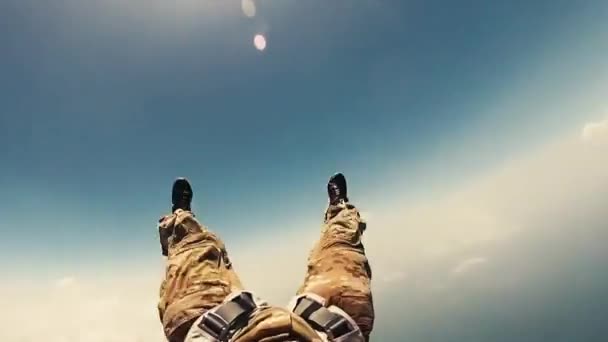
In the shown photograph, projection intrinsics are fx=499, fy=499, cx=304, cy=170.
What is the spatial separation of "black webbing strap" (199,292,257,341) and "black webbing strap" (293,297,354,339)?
758mm

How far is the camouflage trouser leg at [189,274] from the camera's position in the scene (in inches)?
296

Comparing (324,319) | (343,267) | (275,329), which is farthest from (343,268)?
(275,329)

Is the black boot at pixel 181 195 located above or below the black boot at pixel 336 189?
below

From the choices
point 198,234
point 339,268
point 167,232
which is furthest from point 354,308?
point 167,232

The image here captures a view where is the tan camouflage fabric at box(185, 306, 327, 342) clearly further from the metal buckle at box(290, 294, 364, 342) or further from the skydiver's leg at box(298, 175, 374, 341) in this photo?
the skydiver's leg at box(298, 175, 374, 341)

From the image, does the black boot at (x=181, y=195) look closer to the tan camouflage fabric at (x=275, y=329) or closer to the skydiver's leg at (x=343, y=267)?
the skydiver's leg at (x=343, y=267)

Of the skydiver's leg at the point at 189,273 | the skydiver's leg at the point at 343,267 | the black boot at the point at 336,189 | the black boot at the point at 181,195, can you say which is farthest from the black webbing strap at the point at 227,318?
the black boot at the point at 336,189

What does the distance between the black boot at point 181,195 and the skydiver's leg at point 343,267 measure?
276 centimetres

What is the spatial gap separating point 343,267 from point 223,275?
6.70ft

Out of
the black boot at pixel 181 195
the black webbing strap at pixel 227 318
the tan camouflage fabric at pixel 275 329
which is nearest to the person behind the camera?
the tan camouflage fabric at pixel 275 329

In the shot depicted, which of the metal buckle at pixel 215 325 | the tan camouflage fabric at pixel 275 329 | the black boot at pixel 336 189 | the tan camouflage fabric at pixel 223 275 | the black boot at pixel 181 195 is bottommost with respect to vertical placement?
the tan camouflage fabric at pixel 275 329

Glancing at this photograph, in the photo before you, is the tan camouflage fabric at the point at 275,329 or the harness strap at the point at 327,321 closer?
the tan camouflage fabric at the point at 275,329

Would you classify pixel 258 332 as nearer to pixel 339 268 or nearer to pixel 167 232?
pixel 339 268

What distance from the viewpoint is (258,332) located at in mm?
5840
